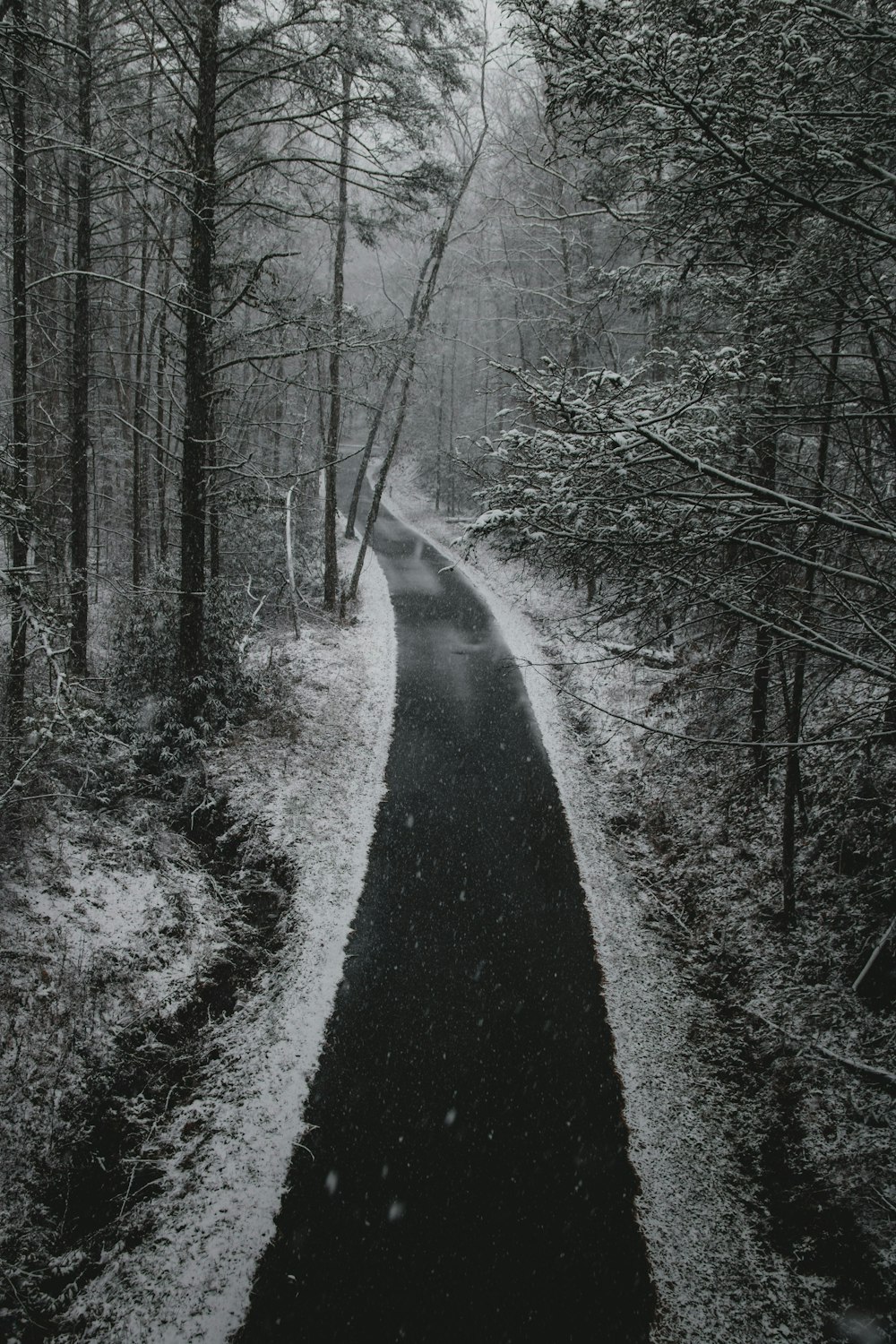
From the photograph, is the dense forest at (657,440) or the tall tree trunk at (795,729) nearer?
the dense forest at (657,440)

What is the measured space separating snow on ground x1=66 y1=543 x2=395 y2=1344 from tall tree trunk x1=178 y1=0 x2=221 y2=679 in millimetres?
2237

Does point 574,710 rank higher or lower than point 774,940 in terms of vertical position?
higher

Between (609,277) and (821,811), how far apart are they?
240 inches

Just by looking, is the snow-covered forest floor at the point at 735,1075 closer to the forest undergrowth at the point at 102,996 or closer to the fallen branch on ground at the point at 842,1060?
the fallen branch on ground at the point at 842,1060

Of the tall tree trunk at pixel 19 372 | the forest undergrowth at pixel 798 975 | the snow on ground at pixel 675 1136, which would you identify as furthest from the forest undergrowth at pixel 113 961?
the forest undergrowth at pixel 798 975

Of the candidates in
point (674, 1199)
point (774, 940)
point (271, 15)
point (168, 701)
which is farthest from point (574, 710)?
point (271, 15)

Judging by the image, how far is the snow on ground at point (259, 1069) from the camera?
364 centimetres

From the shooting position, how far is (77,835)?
6.68 meters

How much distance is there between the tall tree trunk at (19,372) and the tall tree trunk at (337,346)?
3466 mm

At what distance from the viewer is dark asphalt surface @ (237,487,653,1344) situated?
145 inches

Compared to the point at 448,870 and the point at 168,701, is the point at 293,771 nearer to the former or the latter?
the point at 168,701

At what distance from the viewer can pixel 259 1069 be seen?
5.06 metres

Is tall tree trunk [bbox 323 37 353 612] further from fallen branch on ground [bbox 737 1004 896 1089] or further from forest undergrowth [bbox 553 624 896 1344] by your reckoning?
fallen branch on ground [bbox 737 1004 896 1089]

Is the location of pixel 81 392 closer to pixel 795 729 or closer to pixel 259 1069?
pixel 259 1069
